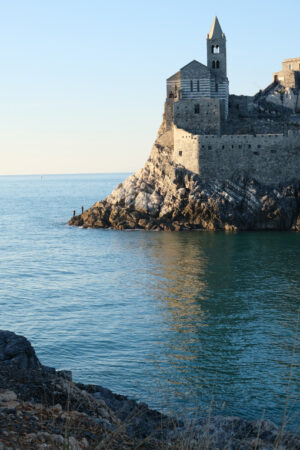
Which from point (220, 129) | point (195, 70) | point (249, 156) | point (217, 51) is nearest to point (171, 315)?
point (249, 156)

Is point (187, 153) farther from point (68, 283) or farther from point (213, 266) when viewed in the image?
point (68, 283)

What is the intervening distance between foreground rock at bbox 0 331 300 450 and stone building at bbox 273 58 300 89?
257 ft

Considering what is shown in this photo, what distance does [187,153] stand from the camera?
7100cm

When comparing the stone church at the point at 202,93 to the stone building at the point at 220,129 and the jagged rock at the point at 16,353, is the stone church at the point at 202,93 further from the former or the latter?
the jagged rock at the point at 16,353

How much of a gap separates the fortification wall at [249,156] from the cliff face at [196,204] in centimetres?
A: 107

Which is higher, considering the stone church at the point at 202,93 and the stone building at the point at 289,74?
the stone building at the point at 289,74

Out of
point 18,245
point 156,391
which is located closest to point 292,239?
point 18,245

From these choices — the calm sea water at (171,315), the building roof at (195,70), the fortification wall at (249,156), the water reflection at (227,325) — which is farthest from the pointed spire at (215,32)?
the water reflection at (227,325)

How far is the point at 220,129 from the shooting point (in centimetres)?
7350

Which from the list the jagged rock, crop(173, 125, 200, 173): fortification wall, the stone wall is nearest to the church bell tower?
the stone wall

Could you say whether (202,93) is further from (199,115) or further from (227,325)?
(227,325)

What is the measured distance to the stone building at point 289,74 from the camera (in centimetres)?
8657

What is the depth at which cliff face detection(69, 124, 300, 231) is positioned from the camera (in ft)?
221

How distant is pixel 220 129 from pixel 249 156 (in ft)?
22.0
